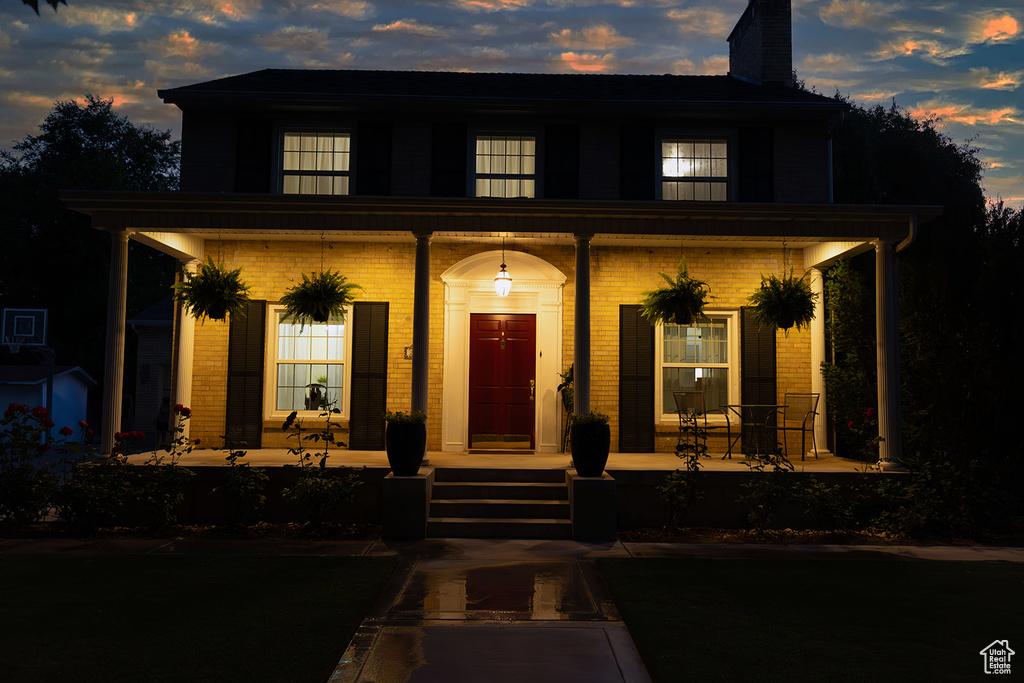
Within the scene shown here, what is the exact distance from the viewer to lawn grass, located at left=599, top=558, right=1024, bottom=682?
4.05 m

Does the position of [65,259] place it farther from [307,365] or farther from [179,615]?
[179,615]

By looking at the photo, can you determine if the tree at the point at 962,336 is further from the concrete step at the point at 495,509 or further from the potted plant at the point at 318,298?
the potted plant at the point at 318,298

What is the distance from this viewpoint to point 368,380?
421 inches

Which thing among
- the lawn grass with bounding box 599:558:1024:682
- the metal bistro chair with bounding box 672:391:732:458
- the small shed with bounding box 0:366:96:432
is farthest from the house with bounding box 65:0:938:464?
the small shed with bounding box 0:366:96:432

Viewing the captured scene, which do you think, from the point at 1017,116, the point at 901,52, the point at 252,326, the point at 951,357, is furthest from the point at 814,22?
the point at 252,326

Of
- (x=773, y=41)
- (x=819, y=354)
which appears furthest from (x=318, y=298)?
(x=773, y=41)

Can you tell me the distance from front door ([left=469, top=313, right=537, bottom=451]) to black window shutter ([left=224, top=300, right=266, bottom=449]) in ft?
10.4

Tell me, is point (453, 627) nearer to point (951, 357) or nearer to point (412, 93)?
point (951, 357)

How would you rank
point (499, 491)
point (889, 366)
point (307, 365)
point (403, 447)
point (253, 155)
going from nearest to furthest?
point (403, 447) → point (499, 491) → point (889, 366) → point (307, 365) → point (253, 155)

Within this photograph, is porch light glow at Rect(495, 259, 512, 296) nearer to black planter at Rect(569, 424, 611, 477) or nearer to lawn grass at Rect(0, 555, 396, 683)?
black planter at Rect(569, 424, 611, 477)

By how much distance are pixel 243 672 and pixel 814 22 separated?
39.5 m

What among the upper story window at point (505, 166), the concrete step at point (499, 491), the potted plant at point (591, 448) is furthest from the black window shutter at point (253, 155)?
the potted plant at point (591, 448)

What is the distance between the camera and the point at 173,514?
8453mm

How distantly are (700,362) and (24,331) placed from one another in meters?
18.7
